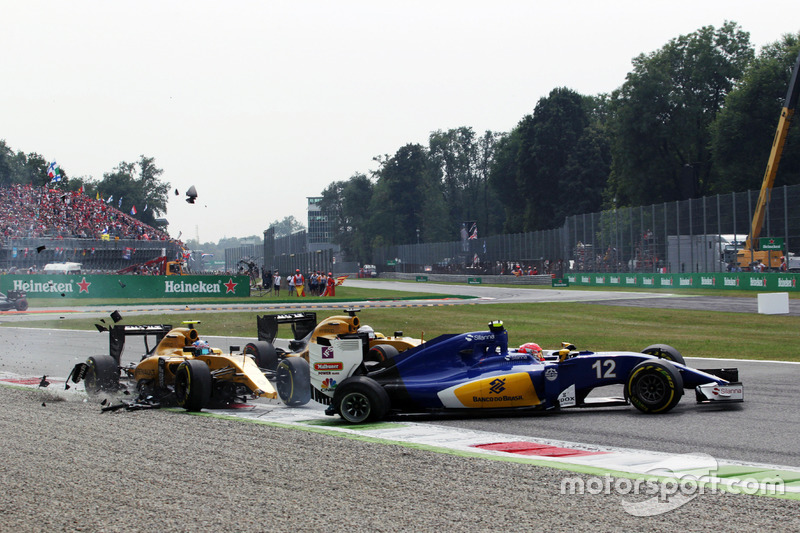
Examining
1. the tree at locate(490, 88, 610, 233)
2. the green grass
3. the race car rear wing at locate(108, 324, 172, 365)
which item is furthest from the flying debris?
the tree at locate(490, 88, 610, 233)

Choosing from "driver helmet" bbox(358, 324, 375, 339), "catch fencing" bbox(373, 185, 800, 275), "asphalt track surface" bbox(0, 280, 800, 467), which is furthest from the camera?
"catch fencing" bbox(373, 185, 800, 275)

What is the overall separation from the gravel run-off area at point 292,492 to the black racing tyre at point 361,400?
3.13ft

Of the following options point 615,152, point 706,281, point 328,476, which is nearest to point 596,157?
point 615,152

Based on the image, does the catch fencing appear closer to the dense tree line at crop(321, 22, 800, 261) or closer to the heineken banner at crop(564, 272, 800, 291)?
the heineken banner at crop(564, 272, 800, 291)

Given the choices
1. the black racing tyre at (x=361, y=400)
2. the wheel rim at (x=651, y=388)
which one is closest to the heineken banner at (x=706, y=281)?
the wheel rim at (x=651, y=388)

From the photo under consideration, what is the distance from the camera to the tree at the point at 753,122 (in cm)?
6438

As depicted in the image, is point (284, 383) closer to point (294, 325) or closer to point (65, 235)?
point (294, 325)

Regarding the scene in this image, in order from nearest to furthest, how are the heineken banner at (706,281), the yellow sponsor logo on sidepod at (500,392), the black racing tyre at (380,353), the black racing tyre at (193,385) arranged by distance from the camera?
the yellow sponsor logo on sidepod at (500,392)
the black racing tyre at (193,385)
the black racing tyre at (380,353)
the heineken banner at (706,281)

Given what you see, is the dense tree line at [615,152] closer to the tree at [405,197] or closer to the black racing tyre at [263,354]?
the tree at [405,197]

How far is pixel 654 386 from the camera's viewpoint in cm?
962

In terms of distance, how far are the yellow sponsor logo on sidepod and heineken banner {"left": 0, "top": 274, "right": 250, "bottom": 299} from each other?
3686cm

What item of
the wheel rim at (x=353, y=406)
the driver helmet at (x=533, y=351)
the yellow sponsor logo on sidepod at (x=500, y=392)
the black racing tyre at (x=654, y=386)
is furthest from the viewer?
the driver helmet at (x=533, y=351)

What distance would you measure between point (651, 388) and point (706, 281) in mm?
37812

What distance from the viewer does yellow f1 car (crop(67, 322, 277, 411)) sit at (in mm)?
11117
